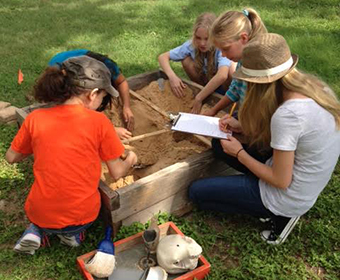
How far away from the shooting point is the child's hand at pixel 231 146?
2.59 meters

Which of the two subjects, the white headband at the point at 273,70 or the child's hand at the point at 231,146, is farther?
the child's hand at the point at 231,146

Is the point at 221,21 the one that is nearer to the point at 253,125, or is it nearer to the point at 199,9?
the point at 253,125

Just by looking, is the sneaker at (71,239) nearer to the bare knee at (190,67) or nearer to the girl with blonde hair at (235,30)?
the girl with blonde hair at (235,30)

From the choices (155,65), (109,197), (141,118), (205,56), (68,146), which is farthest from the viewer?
(155,65)

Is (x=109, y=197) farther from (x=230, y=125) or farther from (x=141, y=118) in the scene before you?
(x=141, y=118)

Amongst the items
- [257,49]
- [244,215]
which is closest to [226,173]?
[244,215]

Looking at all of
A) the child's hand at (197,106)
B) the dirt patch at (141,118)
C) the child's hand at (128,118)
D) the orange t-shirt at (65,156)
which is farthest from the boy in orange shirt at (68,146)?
the child's hand at (197,106)

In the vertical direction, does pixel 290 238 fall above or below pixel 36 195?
below

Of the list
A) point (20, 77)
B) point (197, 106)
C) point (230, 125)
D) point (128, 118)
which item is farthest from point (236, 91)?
point (20, 77)

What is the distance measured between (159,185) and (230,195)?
1.66ft

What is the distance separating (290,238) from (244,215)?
0.38 metres

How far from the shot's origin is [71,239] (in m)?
2.55

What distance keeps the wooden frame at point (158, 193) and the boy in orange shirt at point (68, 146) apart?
0.43 feet

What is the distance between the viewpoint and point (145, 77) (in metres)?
4.15
